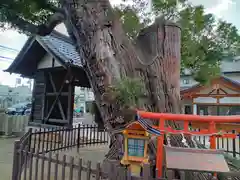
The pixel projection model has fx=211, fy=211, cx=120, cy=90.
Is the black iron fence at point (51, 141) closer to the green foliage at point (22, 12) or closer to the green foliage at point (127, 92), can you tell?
the green foliage at point (127, 92)

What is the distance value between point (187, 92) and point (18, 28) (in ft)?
31.3

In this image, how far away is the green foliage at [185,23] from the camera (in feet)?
14.6

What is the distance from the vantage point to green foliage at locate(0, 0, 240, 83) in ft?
14.6

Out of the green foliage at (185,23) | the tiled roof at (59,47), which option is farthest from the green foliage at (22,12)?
the tiled roof at (59,47)

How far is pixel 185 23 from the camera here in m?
5.18

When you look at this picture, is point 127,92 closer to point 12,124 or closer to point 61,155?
point 61,155

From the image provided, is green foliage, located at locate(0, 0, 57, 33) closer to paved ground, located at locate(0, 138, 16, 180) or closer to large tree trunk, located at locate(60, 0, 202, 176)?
large tree trunk, located at locate(60, 0, 202, 176)

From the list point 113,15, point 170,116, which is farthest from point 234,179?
point 113,15

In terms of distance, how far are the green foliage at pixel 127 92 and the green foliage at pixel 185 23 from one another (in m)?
1.71

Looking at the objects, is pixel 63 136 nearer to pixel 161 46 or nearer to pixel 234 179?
pixel 161 46

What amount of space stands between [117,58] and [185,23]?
2752 mm

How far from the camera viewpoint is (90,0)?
11.5 ft

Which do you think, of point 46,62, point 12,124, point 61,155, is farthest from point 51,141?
point 12,124

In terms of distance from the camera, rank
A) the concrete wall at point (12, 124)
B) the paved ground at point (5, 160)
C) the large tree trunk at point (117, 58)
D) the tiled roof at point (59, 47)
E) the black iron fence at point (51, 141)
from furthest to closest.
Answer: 1. the concrete wall at point (12, 124)
2. the tiled roof at point (59, 47)
3. the paved ground at point (5, 160)
4. the black iron fence at point (51, 141)
5. the large tree trunk at point (117, 58)
